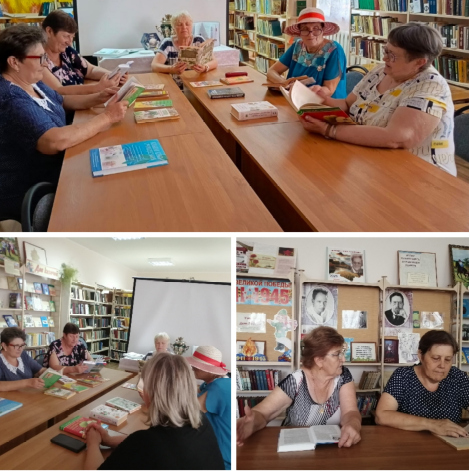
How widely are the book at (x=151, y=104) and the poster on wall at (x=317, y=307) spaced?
69.9 inches

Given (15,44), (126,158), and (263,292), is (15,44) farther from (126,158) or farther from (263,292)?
(263,292)

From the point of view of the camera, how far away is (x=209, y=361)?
4.68 feet

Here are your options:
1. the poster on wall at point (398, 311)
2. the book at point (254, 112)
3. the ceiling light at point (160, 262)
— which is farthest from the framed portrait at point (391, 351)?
the book at point (254, 112)

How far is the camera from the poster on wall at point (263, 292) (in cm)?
149

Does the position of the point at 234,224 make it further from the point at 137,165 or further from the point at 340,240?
the point at 137,165

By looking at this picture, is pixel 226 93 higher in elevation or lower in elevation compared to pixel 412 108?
higher

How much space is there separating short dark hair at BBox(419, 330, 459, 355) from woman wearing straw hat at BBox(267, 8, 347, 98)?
2134mm

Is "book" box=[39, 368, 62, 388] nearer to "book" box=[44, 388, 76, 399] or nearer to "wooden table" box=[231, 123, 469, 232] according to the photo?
"book" box=[44, 388, 76, 399]

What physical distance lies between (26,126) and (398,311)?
67.6 inches

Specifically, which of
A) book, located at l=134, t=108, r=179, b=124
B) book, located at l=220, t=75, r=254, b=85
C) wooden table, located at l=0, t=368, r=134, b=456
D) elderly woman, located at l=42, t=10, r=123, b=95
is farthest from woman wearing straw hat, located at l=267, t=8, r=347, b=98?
wooden table, located at l=0, t=368, r=134, b=456

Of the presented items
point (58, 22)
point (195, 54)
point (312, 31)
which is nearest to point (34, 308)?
point (58, 22)

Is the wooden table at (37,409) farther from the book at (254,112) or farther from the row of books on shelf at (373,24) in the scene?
the row of books on shelf at (373,24)

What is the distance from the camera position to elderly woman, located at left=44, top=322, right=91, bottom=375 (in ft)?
5.05

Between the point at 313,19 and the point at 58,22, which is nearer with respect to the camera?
the point at 313,19
